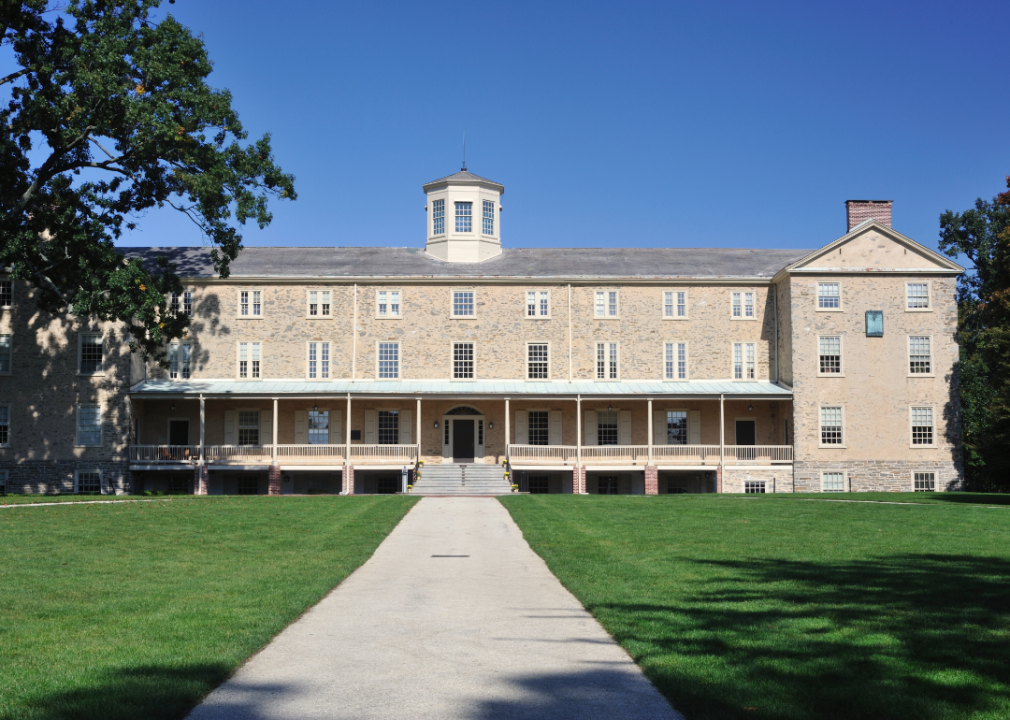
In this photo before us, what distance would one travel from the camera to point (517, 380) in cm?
3816

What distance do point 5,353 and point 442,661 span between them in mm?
33680

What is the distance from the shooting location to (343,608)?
10.1m

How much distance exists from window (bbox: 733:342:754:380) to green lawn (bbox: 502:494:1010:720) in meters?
17.9

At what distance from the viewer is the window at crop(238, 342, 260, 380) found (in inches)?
1501

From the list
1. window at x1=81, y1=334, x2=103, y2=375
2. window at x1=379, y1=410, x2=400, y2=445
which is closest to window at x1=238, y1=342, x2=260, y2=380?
window at x1=81, y1=334, x2=103, y2=375

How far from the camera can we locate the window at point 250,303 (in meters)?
38.3

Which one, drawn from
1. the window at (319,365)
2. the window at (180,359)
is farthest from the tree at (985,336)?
the window at (180,359)

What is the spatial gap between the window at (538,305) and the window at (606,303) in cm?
202

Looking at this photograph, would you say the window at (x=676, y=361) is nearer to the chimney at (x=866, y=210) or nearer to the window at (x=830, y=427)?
the window at (x=830, y=427)

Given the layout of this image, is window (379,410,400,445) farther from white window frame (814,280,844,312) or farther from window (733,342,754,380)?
white window frame (814,280,844,312)

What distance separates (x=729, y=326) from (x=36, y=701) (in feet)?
114

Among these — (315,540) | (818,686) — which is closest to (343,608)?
(818,686)

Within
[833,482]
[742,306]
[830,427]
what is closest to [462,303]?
[742,306]

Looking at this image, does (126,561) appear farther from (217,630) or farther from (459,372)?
(459,372)
